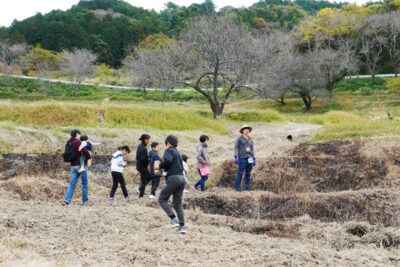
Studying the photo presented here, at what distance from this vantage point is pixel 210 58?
79.8ft

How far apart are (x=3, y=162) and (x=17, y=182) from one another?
2683 mm

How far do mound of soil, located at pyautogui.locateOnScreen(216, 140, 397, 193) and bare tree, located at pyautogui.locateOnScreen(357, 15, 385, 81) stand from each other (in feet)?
120

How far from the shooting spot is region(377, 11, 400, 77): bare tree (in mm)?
41875

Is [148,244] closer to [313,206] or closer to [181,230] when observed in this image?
[181,230]

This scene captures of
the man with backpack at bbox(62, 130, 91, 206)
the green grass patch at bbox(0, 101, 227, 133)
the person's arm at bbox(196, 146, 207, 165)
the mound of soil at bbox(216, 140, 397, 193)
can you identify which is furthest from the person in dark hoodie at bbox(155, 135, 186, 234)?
the green grass patch at bbox(0, 101, 227, 133)

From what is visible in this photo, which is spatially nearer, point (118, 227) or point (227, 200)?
point (118, 227)

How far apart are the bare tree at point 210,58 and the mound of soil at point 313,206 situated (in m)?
17.3

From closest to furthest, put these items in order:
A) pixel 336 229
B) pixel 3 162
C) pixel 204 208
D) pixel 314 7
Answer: pixel 336 229 → pixel 204 208 → pixel 3 162 → pixel 314 7

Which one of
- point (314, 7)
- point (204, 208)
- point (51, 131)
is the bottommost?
point (204, 208)

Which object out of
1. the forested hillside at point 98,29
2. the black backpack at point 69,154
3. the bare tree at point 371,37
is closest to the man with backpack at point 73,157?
the black backpack at point 69,154

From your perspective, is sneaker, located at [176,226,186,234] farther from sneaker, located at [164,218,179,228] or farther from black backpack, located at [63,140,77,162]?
black backpack, located at [63,140,77,162]

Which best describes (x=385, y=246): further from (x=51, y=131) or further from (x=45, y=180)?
(x=51, y=131)

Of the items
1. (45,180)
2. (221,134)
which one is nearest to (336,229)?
(45,180)

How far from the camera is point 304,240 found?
5.23m
